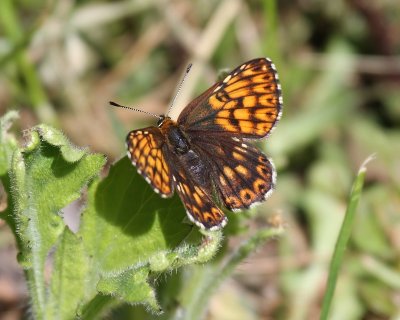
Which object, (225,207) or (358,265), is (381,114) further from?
(225,207)

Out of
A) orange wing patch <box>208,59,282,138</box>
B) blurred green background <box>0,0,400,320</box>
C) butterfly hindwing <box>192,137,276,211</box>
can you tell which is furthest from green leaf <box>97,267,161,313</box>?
blurred green background <box>0,0,400,320</box>

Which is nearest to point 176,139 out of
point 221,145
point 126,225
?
point 221,145

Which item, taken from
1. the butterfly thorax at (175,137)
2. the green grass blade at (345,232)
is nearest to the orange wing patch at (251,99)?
the butterfly thorax at (175,137)

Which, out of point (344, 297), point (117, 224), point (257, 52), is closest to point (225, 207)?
point (117, 224)

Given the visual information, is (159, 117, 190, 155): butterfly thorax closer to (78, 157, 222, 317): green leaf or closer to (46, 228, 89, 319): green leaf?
(78, 157, 222, 317): green leaf

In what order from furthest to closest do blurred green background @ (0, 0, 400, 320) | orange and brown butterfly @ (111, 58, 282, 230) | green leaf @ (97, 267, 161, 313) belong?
1. blurred green background @ (0, 0, 400, 320)
2. orange and brown butterfly @ (111, 58, 282, 230)
3. green leaf @ (97, 267, 161, 313)

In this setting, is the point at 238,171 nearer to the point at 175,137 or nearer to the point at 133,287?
the point at 175,137
